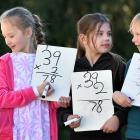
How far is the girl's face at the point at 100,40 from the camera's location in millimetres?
5297

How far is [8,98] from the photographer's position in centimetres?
521

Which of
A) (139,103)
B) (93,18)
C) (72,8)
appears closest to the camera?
(139,103)

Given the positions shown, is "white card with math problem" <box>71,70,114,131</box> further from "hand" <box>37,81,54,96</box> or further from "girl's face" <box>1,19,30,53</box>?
"girl's face" <box>1,19,30,53</box>

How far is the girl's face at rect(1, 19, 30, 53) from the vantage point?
528 centimetres

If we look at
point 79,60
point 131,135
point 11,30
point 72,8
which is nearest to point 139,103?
point 131,135

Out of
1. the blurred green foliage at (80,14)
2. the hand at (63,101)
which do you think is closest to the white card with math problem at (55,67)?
the hand at (63,101)

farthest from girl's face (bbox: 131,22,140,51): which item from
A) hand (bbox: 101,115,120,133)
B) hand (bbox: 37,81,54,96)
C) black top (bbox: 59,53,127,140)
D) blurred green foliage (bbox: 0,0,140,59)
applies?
blurred green foliage (bbox: 0,0,140,59)

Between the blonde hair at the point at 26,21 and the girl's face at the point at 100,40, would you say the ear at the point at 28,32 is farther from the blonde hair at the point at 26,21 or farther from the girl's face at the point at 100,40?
the girl's face at the point at 100,40

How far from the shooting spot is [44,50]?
5.32 meters

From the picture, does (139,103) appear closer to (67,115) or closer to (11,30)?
(67,115)

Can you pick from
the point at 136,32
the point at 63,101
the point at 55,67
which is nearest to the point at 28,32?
the point at 55,67

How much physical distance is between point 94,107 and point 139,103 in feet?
1.08

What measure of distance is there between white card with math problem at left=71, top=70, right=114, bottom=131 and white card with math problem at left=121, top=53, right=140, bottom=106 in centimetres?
13

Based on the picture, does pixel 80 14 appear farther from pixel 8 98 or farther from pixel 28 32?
pixel 8 98
